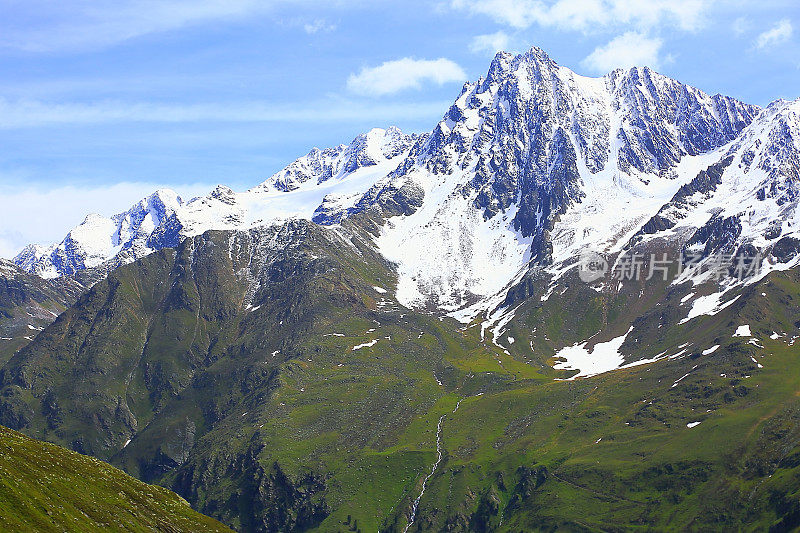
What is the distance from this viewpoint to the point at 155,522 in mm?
181375

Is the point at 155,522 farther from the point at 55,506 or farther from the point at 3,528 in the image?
the point at 3,528

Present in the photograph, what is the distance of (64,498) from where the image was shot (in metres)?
163

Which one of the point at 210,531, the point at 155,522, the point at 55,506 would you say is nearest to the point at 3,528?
the point at 55,506

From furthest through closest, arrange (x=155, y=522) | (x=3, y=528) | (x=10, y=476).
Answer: (x=155, y=522)
(x=10, y=476)
(x=3, y=528)

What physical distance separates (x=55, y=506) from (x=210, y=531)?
5090 centimetres

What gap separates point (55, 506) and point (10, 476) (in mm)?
10677

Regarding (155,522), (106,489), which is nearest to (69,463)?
(106,489)

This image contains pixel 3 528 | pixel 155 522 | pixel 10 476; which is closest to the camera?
pixel 3 528

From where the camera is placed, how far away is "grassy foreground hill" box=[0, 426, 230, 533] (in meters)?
144

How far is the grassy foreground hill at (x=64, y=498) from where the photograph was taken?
14362cm

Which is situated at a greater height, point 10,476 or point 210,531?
point 10,476

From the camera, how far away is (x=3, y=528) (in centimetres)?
12950

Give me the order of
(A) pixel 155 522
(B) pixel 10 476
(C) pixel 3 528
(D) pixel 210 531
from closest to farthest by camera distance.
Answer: (C) pixel 3 528 → (B) pixel 10 476 → (A) pixel 155 522 → (D) pixel 210 531

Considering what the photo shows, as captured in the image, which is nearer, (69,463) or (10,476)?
(10,476)
